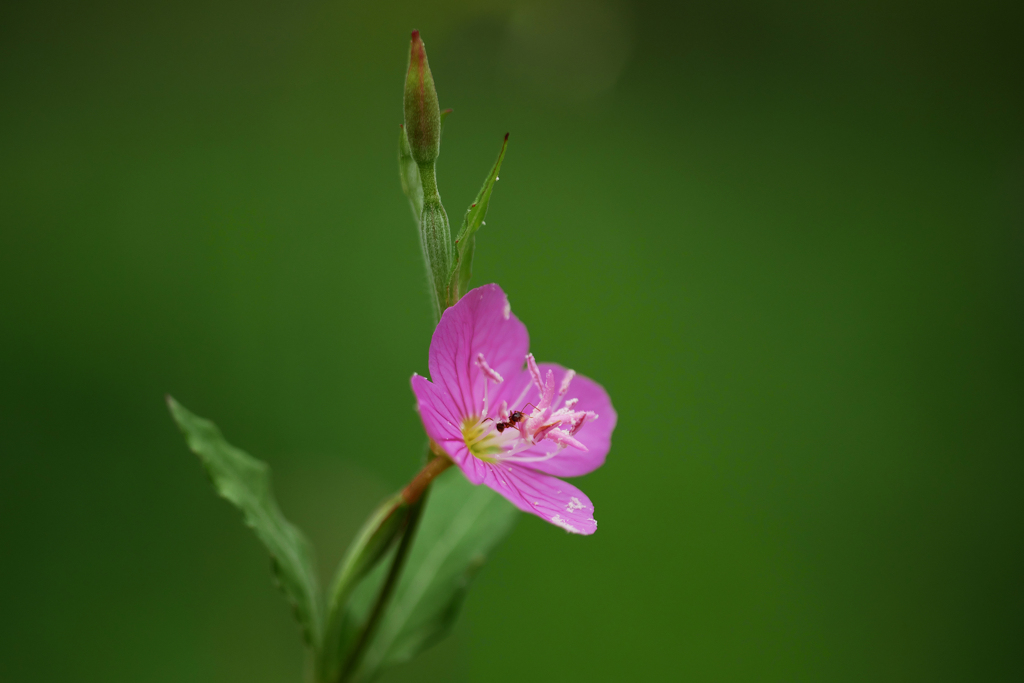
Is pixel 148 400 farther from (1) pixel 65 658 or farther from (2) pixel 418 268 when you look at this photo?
(2) pixel 418 268

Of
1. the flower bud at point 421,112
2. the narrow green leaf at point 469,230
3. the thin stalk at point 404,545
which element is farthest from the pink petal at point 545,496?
the flower bud at point 421,112

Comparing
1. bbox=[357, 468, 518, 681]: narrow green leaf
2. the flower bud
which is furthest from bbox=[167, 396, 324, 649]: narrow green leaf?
the flower bud

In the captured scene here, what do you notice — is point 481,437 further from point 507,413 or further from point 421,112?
point 421,112

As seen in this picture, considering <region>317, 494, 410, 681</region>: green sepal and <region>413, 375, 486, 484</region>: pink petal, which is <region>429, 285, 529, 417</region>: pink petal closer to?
<region>413, 375, 486, 484</region>: pink petal

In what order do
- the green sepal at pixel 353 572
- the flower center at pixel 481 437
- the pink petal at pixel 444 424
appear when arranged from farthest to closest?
the flower center at pixel 481 437 → the green sepal at pixel 353 572 → the pink petal at pixel 444 424

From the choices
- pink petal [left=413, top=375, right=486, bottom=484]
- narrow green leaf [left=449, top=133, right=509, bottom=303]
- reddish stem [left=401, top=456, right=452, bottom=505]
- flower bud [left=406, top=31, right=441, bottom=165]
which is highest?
flower bud [left=406, top=31, right=441, bottom=165]

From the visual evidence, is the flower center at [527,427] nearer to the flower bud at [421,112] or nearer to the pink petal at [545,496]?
the pink petal at [545,496]
